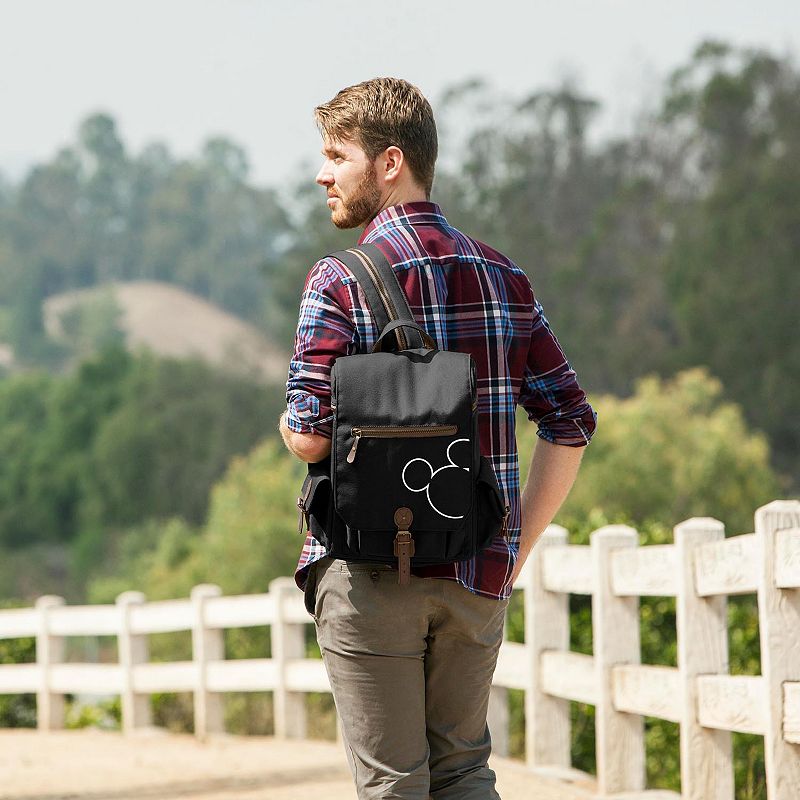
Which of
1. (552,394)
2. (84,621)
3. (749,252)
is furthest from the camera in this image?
(749,252)

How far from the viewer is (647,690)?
4.62 m

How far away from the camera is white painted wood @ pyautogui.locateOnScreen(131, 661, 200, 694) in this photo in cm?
780

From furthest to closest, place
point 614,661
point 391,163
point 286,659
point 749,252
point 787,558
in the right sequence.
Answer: point 749,252, point 286,659, point 614,661, point 787,558, point 391,163

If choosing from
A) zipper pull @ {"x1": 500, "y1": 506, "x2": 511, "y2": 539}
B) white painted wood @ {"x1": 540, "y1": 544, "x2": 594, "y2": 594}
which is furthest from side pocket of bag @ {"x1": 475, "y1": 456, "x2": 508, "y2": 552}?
white painted wood @ {"x1": 540, "y1": 544, "x2": 594, "y2": 594}

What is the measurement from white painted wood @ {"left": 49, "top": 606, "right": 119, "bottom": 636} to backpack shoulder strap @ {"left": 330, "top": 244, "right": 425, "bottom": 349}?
6.40m

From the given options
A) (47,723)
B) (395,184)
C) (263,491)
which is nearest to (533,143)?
(263,491)

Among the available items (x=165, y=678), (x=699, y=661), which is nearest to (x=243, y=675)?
(x=165, y=678)

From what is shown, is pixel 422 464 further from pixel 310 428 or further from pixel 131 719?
pixel 131 719

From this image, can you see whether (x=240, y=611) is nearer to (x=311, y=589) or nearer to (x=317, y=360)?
(x=311, y=589)

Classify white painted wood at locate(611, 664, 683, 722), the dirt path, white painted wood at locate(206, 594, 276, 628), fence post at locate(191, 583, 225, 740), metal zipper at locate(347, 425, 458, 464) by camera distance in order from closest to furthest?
metal zipper at locate(347, 425, 458, 464) < white painted wood at locate(611, 664, 683, 722) < the dirt path < white painted wood at locate(206, 594, 276, 628) < fence post at locate(191, 583, 225, 740)

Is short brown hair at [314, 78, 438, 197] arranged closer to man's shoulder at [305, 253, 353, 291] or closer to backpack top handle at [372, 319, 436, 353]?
man's shoulder at [305, 253, 353, 291]

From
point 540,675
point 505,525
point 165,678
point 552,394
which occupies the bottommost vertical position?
point 165,678

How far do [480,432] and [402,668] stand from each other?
42 cm

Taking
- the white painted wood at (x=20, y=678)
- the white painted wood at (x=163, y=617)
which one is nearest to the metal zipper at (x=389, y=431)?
the white painted wood at (x=163, y=617)
